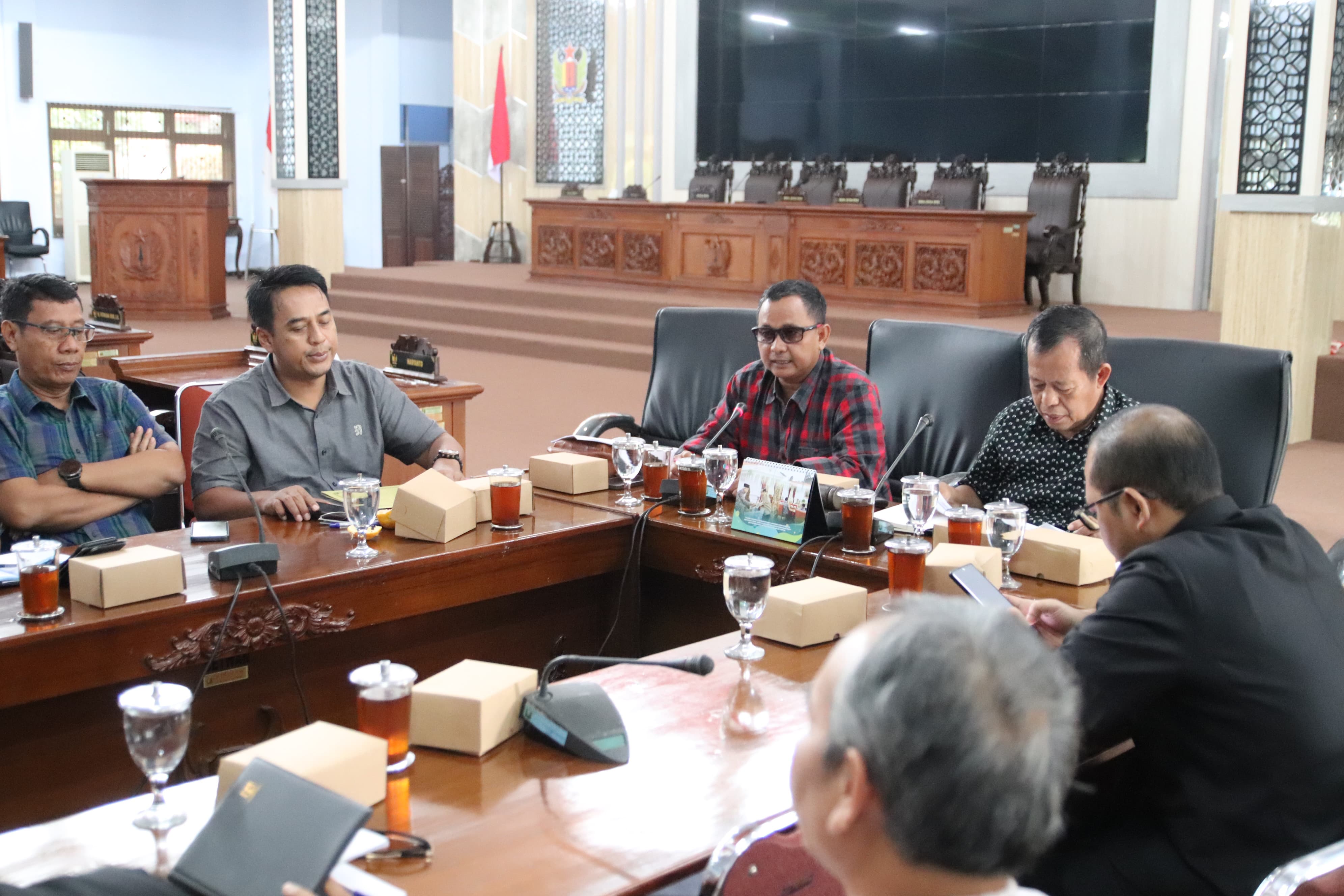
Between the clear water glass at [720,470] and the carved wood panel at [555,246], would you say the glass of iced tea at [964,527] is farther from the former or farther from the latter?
the carved wood panel at [555,246]

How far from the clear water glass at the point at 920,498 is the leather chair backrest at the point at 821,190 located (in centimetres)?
761

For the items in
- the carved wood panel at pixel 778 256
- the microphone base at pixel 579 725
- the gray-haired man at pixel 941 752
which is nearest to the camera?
the gray-haired man at pixel 941 752

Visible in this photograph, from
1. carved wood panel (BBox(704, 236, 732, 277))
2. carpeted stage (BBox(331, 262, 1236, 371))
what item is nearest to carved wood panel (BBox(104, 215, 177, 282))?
carpeted stage (BBox(331, 262, 1236, 371))

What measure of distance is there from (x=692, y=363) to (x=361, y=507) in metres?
1.98

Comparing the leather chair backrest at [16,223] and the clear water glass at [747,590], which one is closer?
the clear water glass at [747,590]

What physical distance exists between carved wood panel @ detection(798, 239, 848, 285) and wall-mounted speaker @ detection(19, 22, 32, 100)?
8.29 metres

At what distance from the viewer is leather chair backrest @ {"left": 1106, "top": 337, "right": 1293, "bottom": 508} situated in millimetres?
2918

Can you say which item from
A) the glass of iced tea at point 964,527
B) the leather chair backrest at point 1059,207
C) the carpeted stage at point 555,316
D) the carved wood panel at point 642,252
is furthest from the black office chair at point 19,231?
the glass of iced tea at point 964,527

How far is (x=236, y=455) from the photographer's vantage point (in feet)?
9.34

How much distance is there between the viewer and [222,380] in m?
4.35

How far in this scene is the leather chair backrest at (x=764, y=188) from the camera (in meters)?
10.1

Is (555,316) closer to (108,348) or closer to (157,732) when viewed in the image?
(108,348)

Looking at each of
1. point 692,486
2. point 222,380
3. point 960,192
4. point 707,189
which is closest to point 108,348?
point 222,380

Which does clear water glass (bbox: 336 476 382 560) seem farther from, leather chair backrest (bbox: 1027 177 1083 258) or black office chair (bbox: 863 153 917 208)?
black office chair (bbox: 863 153 917 208)
